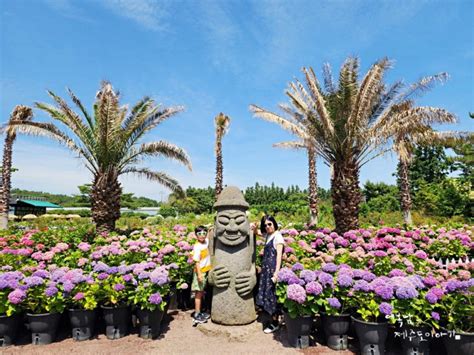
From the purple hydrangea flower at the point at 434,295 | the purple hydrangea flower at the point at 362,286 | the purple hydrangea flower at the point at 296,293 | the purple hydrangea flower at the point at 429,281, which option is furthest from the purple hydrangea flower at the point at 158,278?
the purple hydrangea flower at the point at 429,281

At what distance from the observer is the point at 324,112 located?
26.3 feet

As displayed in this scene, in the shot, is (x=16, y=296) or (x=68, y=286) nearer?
(x=16, y=296)

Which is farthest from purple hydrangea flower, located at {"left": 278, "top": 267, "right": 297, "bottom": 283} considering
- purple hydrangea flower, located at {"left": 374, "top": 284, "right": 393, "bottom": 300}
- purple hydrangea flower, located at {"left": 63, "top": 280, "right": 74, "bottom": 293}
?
purple hydrangea flower, located at {"left": 63, "top": 280, "right": 74, "bottom": 293}

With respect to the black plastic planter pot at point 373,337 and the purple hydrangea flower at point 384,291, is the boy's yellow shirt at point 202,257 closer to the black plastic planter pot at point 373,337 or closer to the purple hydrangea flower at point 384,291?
the black plastic planter pot at point 373,337

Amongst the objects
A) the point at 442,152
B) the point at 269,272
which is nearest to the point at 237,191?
the point at 269,272

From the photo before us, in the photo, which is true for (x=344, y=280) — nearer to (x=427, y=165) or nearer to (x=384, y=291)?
(x=384, y=291)

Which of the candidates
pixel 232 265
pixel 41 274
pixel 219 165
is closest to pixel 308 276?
pixel 232 265

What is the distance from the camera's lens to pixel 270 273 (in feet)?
13.0

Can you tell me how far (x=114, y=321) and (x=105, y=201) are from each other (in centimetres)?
594

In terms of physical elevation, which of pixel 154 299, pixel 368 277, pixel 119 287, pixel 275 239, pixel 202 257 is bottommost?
pixel 154 299

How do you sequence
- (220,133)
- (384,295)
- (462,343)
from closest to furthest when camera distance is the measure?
(462,343)
(384,295)
(220,133)

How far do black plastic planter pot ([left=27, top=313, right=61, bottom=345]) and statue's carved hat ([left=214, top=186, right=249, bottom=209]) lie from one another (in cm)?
256

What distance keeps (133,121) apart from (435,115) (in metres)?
8.92

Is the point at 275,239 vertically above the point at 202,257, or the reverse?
the point at 275,239
